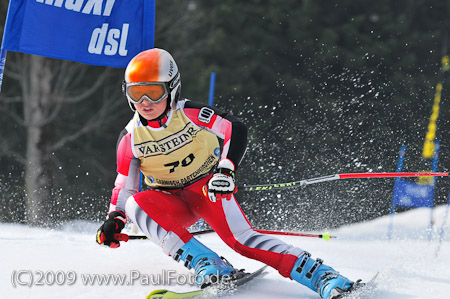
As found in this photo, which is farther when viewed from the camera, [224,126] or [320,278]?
[224,126]

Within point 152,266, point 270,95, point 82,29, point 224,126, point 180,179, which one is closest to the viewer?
point 224,126

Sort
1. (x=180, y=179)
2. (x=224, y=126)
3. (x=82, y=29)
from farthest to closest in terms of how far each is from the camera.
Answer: (x=82, y=29) < (x=180, y=179) < (x=224, y=126)

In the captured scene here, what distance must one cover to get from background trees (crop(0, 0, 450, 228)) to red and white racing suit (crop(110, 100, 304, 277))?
644 cm

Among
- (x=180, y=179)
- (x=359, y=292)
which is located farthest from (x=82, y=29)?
(x=359, y=292)

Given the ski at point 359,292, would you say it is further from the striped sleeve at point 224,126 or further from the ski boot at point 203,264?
the striped sleeve at point 224,126

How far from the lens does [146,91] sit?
301 centimetres

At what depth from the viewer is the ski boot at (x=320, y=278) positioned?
2715 mm

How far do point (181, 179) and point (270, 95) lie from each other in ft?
31.1

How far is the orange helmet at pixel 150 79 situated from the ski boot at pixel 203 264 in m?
0.78

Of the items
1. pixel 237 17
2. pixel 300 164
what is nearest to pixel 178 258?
pixel 300 164

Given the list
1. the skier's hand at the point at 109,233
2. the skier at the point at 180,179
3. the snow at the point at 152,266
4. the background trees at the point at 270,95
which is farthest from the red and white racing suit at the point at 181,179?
the background trees at the point at 270,95

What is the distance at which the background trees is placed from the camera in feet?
35.6

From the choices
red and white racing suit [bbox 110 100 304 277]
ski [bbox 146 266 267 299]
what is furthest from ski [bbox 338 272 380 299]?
ski [bbox 146 266 267 299]

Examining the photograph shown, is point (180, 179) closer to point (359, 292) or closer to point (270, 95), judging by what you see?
point (359, 292)
